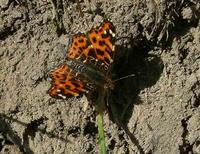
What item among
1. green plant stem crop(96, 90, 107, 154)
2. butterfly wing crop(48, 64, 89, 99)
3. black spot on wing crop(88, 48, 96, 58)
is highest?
black spot on wing crop(88, 48, 96, 58)

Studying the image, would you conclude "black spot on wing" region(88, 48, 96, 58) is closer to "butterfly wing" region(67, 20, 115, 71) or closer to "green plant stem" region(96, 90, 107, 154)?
"butterfly wing" region(67, 20, 115, 71)

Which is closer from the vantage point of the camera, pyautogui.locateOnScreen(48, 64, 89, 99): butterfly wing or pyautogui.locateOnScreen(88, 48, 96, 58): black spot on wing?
pyautogui.locateOnScreen(48, 64, 89, 99): butterfly wing

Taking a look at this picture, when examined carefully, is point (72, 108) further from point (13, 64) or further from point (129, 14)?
point (129, 14)

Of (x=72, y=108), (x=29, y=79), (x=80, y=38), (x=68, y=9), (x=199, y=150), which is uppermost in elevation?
(x=68, y=9)

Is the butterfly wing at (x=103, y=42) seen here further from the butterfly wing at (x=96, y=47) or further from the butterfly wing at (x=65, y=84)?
the butterfly wing at (x=65, y=84)

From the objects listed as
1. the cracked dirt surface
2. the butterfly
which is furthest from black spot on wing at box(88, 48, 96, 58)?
the cracked dirt surface

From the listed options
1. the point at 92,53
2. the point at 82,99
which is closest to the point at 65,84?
the point at 82,99

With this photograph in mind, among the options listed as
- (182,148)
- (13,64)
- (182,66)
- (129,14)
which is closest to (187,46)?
(182,66)

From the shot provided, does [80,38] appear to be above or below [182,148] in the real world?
above
